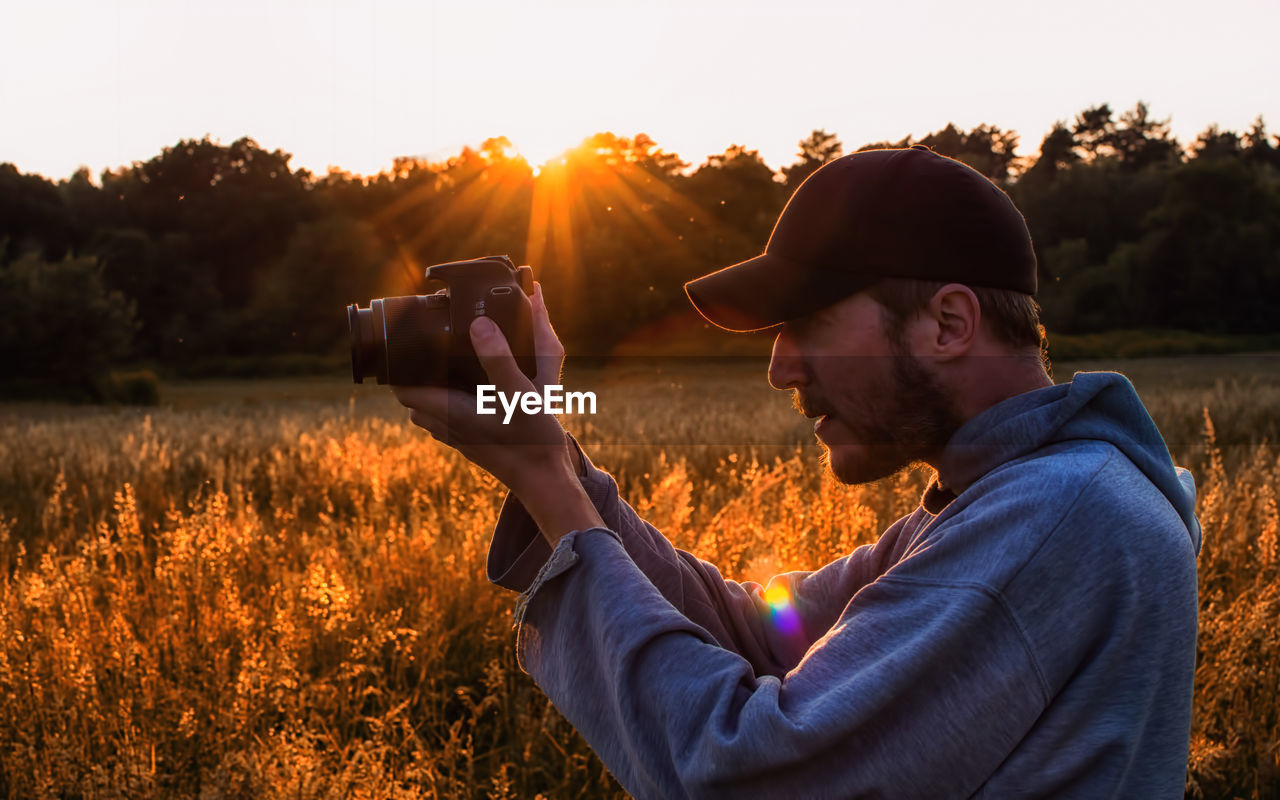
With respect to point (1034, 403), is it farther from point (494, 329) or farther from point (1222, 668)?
point (1222, 668)

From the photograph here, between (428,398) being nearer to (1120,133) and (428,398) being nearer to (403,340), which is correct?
(403,340)

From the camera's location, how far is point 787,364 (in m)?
1.28

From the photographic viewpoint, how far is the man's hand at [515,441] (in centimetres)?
121

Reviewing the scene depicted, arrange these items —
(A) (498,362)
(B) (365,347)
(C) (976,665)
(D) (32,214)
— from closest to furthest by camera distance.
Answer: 1. (C) (976,665)
2. (A) (498,362)
3. (B) (365,347)
4. (D) (32,214)

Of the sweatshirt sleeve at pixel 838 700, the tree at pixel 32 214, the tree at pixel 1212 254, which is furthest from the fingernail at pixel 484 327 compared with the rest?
the tree at pixel 32 214

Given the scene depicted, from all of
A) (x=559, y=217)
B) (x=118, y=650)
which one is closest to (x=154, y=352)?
(x=559, y=217)

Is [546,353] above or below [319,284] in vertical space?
below

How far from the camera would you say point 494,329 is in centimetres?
135

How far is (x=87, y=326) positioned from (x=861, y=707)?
40466 mm

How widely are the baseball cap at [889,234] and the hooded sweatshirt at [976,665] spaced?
0.71 feet

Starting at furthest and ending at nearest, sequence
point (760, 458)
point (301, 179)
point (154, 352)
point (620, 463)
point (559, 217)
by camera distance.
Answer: point (301, 179) → point (154, 352) → point (559, 217) → point (760, 458) → point (620, 463)

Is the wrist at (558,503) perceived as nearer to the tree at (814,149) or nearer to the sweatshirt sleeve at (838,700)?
the sweatshirt sleeve at (838,700)

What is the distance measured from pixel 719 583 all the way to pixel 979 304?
2.70 feet
